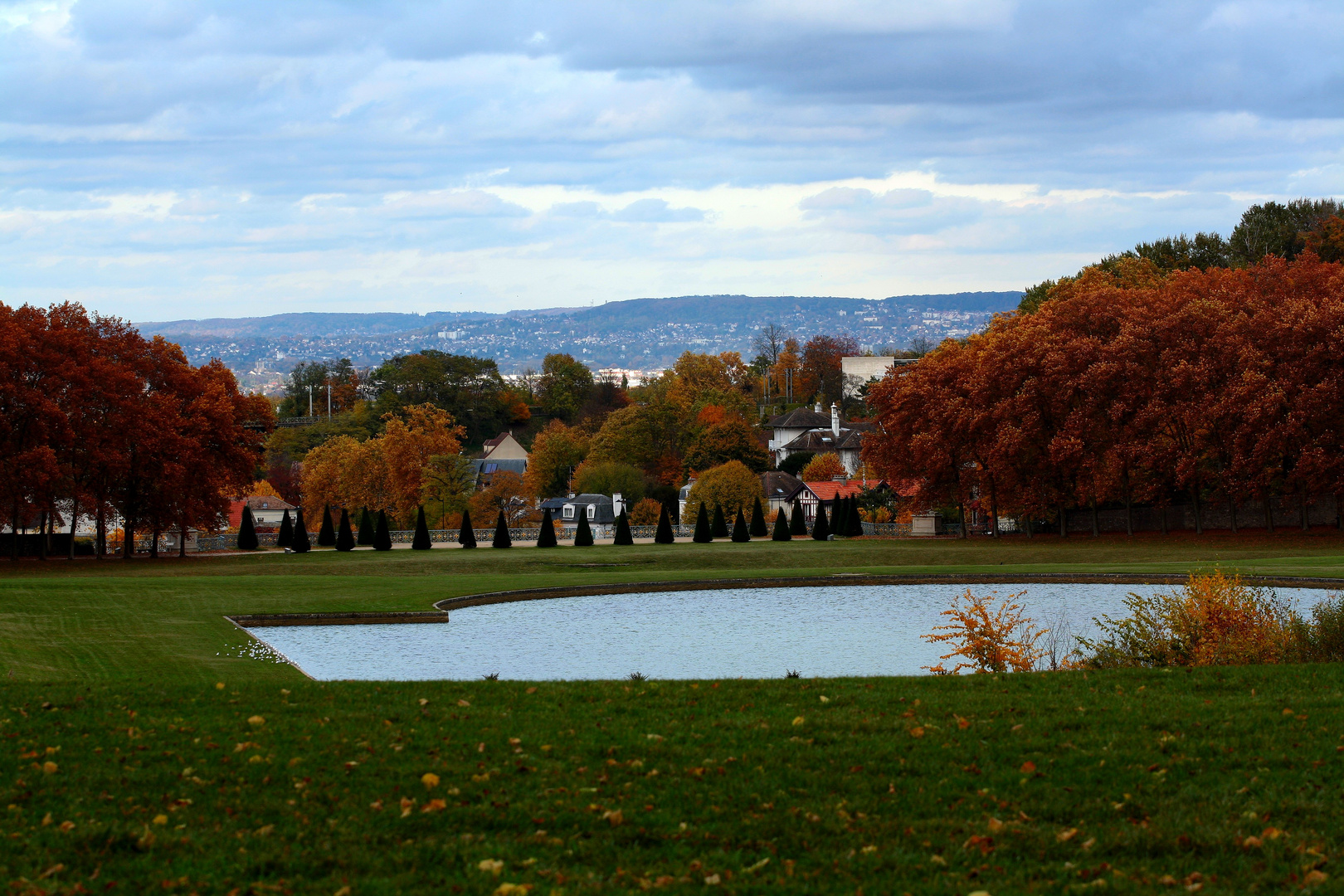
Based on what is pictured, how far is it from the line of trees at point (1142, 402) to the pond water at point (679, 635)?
59.4ft

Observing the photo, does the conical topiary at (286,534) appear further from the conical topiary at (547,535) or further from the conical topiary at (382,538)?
the conical topiary at (547,535)

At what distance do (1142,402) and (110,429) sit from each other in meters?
42.1

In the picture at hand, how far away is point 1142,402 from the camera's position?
A: 48.7m

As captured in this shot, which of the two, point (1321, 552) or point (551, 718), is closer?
point (551, 718)

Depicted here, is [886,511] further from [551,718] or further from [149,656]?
[551,718]

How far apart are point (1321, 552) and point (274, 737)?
1638 inches

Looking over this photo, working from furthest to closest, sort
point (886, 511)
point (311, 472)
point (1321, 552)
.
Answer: point (311, 472)
point (886, 511)
point (1321, 552)

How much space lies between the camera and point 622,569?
135 ft

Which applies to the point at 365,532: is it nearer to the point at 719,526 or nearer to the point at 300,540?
the point at 300,540

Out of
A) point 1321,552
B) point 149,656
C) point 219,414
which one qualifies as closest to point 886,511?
point 1321,552

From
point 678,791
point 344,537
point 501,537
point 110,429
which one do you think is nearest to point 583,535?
point 501,537

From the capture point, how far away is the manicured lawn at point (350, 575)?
18.2 metres

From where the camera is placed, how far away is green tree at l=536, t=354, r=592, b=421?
143m

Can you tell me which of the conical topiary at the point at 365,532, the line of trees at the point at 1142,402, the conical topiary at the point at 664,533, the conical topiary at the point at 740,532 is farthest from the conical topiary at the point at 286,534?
the line of trees at the point at 1142,402
